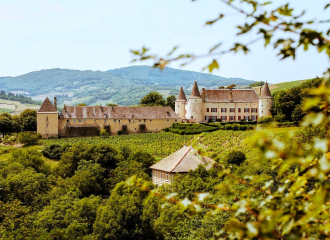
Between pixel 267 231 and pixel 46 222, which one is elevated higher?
pixel 267 231

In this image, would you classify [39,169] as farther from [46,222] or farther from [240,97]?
[240,97]

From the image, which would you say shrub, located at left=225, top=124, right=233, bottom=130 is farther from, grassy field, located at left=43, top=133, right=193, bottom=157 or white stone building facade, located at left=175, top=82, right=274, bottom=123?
white stone building facade, located at left=175, top=82, right=274, bottom=123

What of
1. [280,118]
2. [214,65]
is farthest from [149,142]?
[214,65]

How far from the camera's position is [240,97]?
3189 inches

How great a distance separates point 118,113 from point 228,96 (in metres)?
18.8

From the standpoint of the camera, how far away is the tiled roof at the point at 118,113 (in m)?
78.9

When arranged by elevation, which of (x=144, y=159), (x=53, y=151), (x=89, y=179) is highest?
(x=144, y=159)

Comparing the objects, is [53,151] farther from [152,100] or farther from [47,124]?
[152,100]

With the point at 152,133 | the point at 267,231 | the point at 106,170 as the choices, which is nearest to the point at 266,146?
the point at 267,231

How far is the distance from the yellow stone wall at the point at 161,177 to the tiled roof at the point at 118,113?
34.2 metres

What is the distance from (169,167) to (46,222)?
14.8 meters

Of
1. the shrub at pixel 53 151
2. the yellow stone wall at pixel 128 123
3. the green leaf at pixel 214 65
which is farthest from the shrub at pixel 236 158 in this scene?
the green leaf at pixel 214 65

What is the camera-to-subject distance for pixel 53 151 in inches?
2336

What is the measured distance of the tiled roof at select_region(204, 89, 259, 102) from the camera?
80250mm
